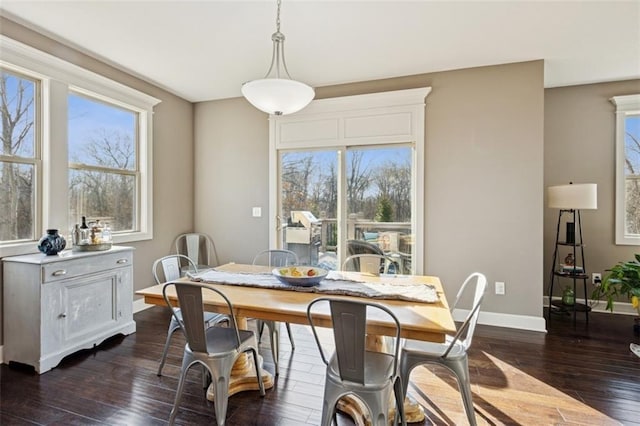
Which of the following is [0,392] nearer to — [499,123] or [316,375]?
[316,375]

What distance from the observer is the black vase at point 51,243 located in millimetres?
2592

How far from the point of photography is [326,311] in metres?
1.69

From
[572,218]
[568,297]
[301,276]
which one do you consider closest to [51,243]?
[301,276]

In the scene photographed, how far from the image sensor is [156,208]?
13.1ft

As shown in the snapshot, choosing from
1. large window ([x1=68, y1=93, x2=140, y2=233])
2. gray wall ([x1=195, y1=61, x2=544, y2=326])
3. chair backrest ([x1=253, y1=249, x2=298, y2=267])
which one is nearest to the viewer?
chair backrest ([x1=253, y1=249, x2=298, y2=267])

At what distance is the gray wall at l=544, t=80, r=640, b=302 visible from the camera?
3.79m

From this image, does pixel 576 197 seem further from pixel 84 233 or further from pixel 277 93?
pixel 84 233

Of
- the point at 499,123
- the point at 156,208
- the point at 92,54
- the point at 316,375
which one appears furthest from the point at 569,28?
the point at 156,208

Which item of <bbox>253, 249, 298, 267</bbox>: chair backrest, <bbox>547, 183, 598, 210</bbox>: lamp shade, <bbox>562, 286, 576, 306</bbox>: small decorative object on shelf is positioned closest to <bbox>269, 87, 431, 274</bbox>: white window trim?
<bbox>253, 249, 298, 267</bbox>: chair backrest

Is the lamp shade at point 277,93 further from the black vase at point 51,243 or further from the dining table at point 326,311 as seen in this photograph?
the black vase at point 51,243

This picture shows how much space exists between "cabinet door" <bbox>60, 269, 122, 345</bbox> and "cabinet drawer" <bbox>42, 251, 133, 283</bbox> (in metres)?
0.05

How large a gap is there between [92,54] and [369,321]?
3575 mm

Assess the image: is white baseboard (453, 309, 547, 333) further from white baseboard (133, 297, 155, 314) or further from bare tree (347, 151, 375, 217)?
white baseboard (133, 297, 155, 314)

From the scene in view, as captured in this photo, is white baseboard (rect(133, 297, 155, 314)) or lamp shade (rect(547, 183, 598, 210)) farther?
white baseboard (rect(133, 297, 155, 314))
